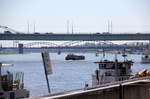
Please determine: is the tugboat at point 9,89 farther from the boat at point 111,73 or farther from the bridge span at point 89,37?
the bridge span at point 89,37

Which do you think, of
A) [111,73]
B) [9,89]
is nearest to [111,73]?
[111,73]

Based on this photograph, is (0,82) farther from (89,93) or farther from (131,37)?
(131,37)

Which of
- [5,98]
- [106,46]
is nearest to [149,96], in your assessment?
[5,98]

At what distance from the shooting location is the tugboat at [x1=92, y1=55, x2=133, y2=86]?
128 ft

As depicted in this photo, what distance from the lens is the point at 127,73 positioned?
40.1 metres

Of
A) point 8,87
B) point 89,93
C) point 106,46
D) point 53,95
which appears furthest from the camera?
point 106,46

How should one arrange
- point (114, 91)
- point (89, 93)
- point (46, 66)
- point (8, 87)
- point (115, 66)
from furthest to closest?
1. point (115, 66)
2. point (8, 87)
3. point (46, 66)
4. point (114, 91)
5. point (89, 93)

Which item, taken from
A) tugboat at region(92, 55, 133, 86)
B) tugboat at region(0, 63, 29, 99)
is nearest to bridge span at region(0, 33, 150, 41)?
tugboat at region(92, 55, 133, 86)

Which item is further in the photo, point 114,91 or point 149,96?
point 149,96

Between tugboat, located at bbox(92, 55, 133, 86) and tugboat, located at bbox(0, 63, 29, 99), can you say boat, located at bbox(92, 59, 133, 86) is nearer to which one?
tugboat, located at bbox(92, 55, 133, 86)

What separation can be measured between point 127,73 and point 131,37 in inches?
4543

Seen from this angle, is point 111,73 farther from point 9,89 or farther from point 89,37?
point 89,37

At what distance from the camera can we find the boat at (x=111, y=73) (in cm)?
3906

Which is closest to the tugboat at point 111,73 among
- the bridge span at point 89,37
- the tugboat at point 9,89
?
the tugboat at point 9,89
